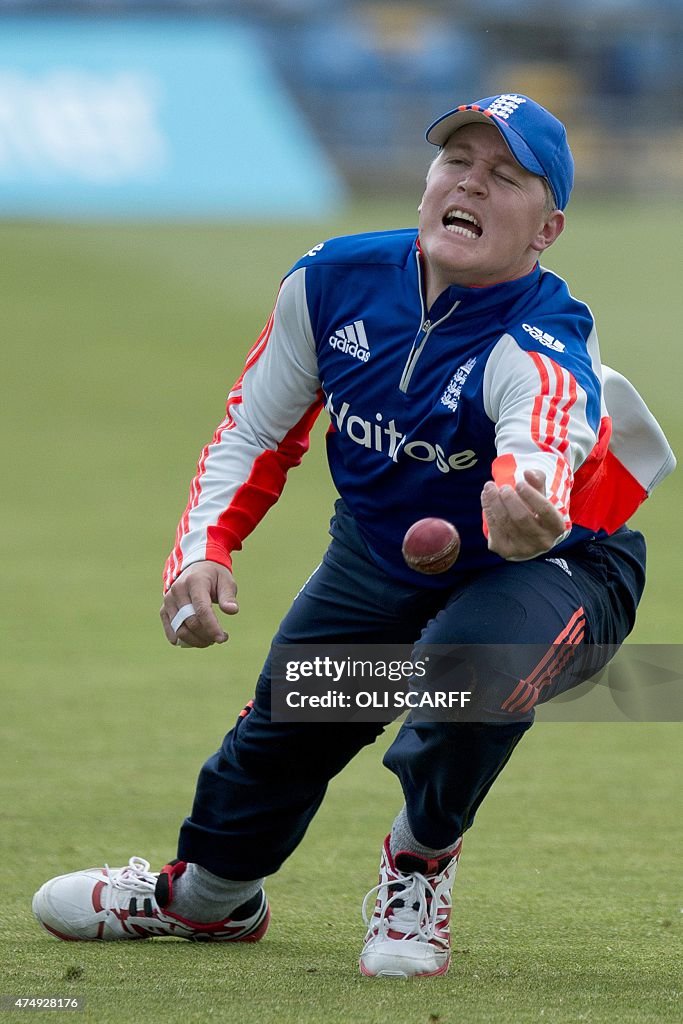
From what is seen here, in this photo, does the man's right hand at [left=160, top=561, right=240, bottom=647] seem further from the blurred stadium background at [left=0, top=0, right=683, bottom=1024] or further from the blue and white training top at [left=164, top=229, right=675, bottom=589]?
the blurred stadium background at [left=0, top=0, right=683, bottom=1024]

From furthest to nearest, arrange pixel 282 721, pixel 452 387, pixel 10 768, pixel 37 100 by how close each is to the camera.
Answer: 1. pixel 37 100
2. pixel 10 768
3. pixel 282 721
4. pixel 452 387

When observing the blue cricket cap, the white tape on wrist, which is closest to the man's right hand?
the white tape on wrist

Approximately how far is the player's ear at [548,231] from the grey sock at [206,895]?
5.01ft

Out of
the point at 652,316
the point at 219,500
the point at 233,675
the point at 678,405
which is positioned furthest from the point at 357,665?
the point at 652,316

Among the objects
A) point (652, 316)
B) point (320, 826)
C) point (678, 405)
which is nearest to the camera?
point (320, 826)

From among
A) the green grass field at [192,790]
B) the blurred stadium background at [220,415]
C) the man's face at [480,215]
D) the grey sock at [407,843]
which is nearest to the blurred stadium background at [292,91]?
the blurred stadium background at [220,415]

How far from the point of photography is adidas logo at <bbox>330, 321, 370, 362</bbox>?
342 cm

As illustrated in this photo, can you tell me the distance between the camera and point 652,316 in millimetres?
16594

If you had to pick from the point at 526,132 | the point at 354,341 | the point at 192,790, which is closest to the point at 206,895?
the point at 192,790

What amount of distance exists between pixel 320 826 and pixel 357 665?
1.10 m

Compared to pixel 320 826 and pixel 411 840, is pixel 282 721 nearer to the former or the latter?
pixel 411 840

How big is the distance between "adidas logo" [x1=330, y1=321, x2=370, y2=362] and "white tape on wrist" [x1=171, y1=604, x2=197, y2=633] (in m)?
0.63

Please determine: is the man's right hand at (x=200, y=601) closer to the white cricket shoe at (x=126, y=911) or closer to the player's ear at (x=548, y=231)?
the white cricket shoe at (x=126, y=911)

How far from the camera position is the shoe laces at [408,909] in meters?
3.34
